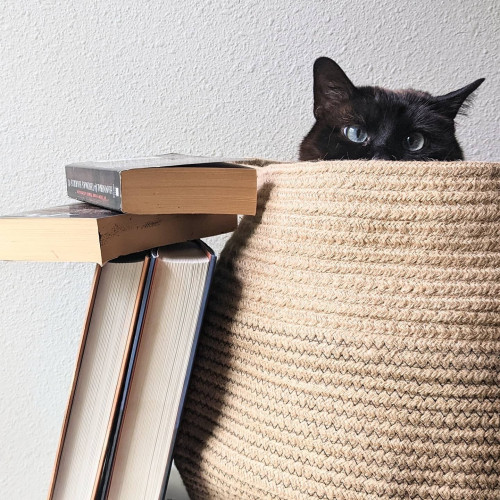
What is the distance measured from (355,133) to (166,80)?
1.07 feet

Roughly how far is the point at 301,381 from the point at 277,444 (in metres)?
0.06

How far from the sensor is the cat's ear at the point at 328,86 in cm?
64

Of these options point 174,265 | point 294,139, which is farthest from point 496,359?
point 294,139

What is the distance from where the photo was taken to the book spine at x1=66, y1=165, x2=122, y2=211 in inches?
16.6

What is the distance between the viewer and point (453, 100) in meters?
0.65

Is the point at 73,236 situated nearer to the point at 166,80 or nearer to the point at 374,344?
the point at 374,344

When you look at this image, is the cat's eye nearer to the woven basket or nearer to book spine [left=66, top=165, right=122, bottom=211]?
the woven basket

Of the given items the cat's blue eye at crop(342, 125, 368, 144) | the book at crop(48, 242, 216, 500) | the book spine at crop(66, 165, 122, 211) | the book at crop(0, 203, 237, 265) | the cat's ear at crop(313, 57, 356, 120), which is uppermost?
the cat's ear at crop(313, 57, 356, 120)

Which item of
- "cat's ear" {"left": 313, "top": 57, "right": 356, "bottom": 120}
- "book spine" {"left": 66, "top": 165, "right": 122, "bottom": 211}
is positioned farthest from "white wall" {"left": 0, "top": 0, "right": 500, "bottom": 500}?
"book spine" {"left": 66, "top": 165, "right": 122, "bottom": 211}

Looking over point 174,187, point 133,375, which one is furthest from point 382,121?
point 133,375

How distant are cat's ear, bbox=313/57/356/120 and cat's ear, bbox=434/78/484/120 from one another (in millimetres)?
113

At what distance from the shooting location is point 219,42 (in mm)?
794

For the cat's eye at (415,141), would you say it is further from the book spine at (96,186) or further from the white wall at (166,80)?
the book spine at (96,186)

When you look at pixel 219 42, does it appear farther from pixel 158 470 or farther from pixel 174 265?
pixel 158 470
